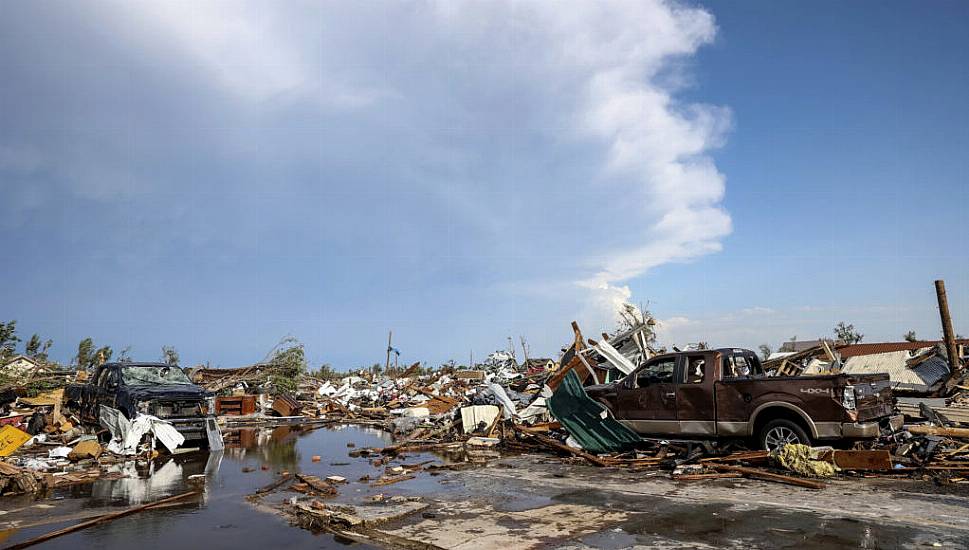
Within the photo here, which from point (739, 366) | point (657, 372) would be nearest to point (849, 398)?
point (739, 366)

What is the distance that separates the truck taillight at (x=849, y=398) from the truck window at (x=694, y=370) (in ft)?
7.07

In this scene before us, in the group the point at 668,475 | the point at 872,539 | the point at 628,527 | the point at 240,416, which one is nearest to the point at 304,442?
the point at 240,416

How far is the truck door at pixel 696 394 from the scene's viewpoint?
9.77 metres

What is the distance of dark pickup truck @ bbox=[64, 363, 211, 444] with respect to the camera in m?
12.3

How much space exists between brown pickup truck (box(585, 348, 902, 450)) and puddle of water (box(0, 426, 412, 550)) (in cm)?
428

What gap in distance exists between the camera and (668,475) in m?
9.06

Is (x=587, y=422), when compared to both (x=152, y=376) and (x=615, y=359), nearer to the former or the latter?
(x=615, y=359)

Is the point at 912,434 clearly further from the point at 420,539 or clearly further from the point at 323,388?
the point at 323,388

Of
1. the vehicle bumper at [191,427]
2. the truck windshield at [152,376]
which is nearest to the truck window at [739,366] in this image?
the vehicle bumper at [191,427]

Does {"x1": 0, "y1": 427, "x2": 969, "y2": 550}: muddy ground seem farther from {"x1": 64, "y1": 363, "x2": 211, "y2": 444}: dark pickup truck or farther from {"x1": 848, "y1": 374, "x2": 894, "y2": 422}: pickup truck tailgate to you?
{"x1": 64, "y1": 363, "x2": 211, "y2": 444}: dark pickup truck

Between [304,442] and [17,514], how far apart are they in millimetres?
8277

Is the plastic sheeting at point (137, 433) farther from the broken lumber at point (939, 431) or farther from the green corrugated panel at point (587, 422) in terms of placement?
the broken lumber at point (939, 431)

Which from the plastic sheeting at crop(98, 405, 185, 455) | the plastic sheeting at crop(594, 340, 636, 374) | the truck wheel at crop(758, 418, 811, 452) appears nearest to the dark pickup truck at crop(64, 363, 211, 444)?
the plastic sheeting at crop(98, 405, 185, 455)

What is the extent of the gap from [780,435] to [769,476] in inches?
40.6
